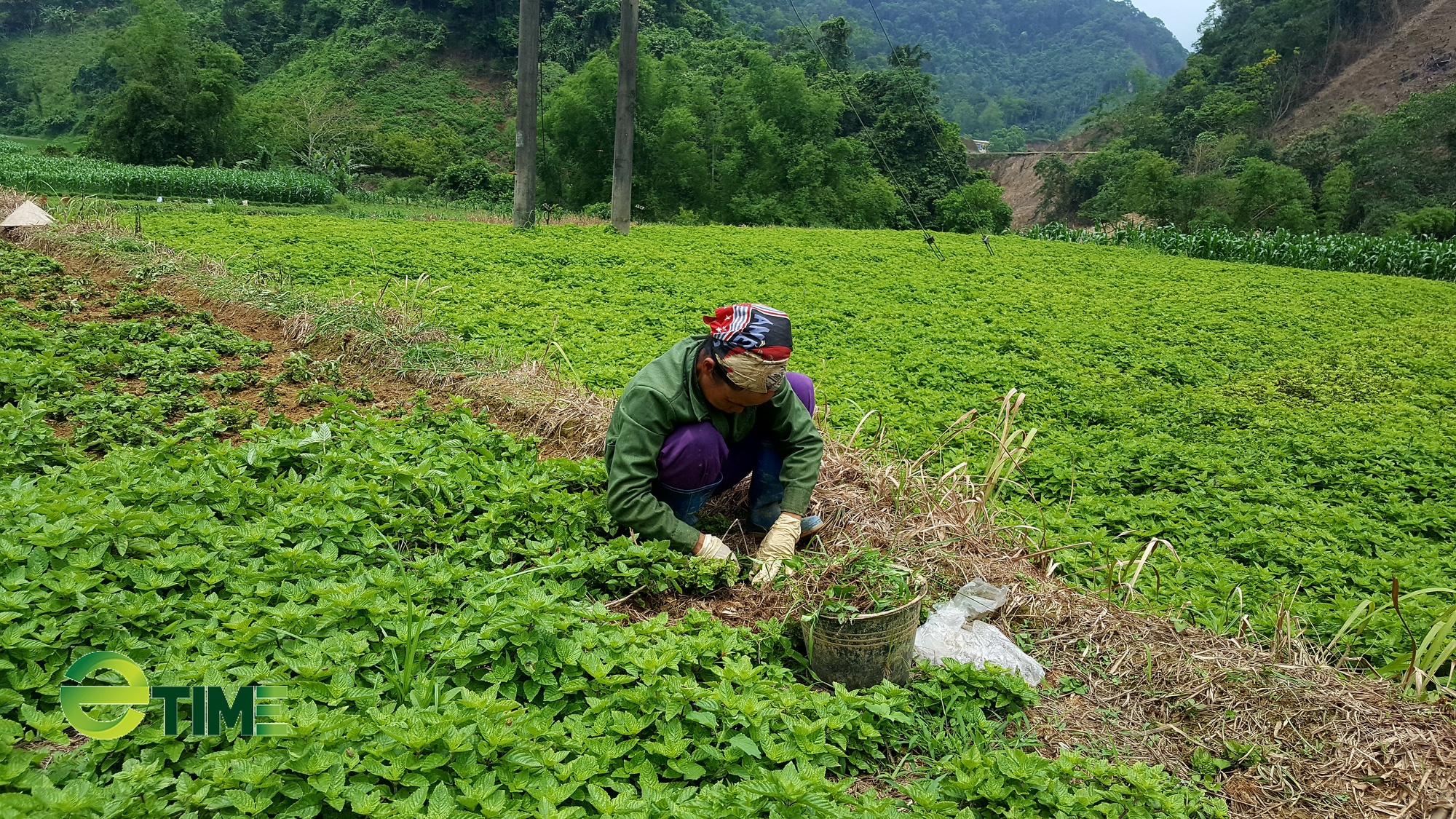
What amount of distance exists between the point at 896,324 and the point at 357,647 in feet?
23.5

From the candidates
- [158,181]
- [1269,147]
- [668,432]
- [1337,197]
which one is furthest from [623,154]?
[1269,147]

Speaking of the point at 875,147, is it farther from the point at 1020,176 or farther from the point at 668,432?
the point at 1020,176

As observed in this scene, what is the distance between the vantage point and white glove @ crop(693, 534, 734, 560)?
9.91 ft

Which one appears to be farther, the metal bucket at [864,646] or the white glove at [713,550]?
the white glove at [713,550]

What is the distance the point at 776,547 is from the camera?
306cm

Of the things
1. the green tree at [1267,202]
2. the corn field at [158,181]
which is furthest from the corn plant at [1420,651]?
the green tree at [1267,202]

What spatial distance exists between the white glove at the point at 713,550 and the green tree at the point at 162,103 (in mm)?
36516

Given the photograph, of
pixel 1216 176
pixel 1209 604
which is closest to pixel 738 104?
pixel 1216 176

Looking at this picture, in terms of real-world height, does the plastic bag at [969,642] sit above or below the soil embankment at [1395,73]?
below

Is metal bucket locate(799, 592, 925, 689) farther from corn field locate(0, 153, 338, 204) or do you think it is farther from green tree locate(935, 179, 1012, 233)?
green tree locate(935, 179, 1012, 233)

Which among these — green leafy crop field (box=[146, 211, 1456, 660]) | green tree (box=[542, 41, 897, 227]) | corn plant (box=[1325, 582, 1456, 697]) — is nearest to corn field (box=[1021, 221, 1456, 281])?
green leafy crop field (box=[146, 211, 1456, 660])

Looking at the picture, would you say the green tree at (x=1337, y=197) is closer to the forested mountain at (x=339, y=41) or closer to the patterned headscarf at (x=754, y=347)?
Answer: the forested mountain at (x=339, y=41)

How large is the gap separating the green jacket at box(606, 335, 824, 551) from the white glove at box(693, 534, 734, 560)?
4cm

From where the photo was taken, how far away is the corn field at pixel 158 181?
2058 centimetres
